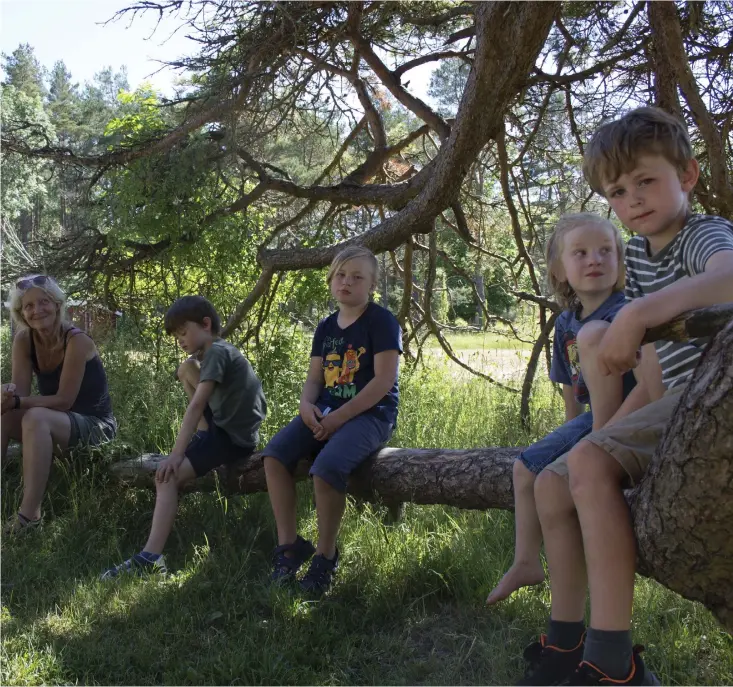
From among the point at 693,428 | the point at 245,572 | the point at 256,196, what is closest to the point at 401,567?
the point at 245,572

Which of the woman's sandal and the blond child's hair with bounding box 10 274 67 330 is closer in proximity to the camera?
the woman's sandal

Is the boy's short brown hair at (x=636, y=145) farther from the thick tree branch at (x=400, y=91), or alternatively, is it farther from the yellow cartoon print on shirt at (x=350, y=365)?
the thick tree branch at (x=400, y=91)

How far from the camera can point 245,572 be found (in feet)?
11.1

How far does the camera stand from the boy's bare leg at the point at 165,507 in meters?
3.68

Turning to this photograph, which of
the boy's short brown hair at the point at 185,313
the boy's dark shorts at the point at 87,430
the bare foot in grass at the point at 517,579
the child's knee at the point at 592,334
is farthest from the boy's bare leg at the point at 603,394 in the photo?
the boy's dark shorts at the point at 87,430

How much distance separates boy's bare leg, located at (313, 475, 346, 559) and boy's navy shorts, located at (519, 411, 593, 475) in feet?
3.38

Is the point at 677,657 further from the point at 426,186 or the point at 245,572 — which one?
the point at 426,186

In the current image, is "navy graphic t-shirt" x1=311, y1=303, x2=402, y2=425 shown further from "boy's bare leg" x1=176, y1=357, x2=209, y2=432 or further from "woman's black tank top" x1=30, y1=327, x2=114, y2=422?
"woman's black tank top" x1=30, y1=327, x2=114, y2=422

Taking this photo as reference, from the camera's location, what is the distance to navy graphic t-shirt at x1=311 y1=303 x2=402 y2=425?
3.63 m

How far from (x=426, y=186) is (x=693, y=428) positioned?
10.8 ft

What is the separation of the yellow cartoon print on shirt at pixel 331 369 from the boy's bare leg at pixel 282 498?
49 cm

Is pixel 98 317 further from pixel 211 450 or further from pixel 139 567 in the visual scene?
pixel 139 567

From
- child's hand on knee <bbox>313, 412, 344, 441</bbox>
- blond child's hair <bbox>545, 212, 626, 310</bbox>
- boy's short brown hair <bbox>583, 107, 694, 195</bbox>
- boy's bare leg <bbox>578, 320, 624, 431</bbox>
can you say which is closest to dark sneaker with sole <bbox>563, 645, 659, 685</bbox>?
boy's bare leg <bbox>578, 320, 624, 431</bbox>

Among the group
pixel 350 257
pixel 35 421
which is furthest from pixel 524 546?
pixel 35 421
